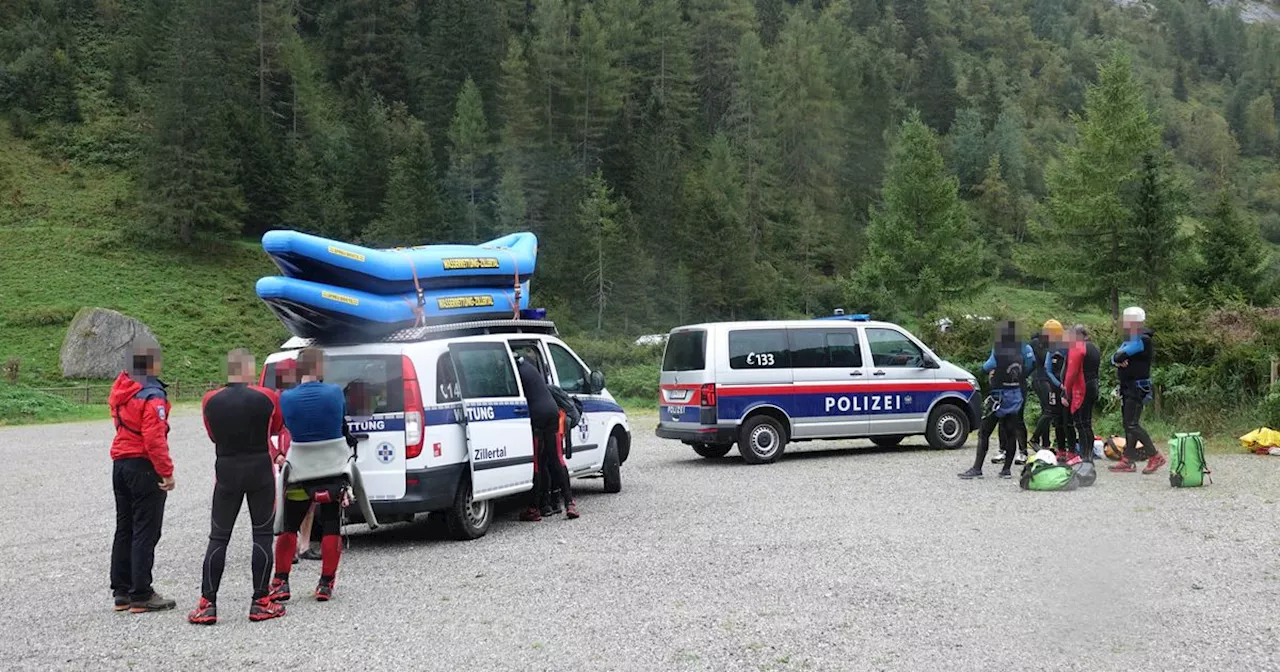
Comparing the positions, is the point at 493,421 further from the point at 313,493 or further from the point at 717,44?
the point at 717,44

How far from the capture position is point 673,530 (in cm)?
1031

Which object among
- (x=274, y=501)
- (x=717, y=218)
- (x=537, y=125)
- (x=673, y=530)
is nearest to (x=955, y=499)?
(x=673, y=530)

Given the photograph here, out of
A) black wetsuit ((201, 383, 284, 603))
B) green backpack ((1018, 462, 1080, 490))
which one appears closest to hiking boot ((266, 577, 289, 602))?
black wetsuit ((201, 383, 284, 603))

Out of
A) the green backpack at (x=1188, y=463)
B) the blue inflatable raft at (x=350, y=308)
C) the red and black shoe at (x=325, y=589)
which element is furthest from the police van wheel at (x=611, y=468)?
the green backpack at (x=1188, y=463)

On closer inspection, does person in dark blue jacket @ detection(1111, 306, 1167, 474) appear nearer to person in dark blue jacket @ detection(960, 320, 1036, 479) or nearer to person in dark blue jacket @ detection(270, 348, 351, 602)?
person in dark blue jacket @ detection(960, 320, 1036, 479)

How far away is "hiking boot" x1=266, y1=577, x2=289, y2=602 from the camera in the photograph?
294 inches

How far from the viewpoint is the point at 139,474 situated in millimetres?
7344

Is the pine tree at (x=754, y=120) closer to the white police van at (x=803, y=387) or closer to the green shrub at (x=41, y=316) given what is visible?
the green shrub at (x=41, y=316)

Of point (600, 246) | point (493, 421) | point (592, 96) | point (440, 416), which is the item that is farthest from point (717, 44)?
point (440, 416)

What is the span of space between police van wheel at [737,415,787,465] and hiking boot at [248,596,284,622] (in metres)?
9.67

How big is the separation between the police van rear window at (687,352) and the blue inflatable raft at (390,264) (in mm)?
4512

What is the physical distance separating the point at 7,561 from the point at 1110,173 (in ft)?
163

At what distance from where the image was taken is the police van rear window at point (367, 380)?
9.19 m

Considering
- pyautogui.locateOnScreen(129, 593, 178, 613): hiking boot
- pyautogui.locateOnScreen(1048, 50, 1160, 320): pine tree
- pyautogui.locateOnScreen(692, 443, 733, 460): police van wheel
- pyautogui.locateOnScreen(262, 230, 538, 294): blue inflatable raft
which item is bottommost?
pyautogui.locateOnScreen(692, 443, 733, 460): police van wheel
